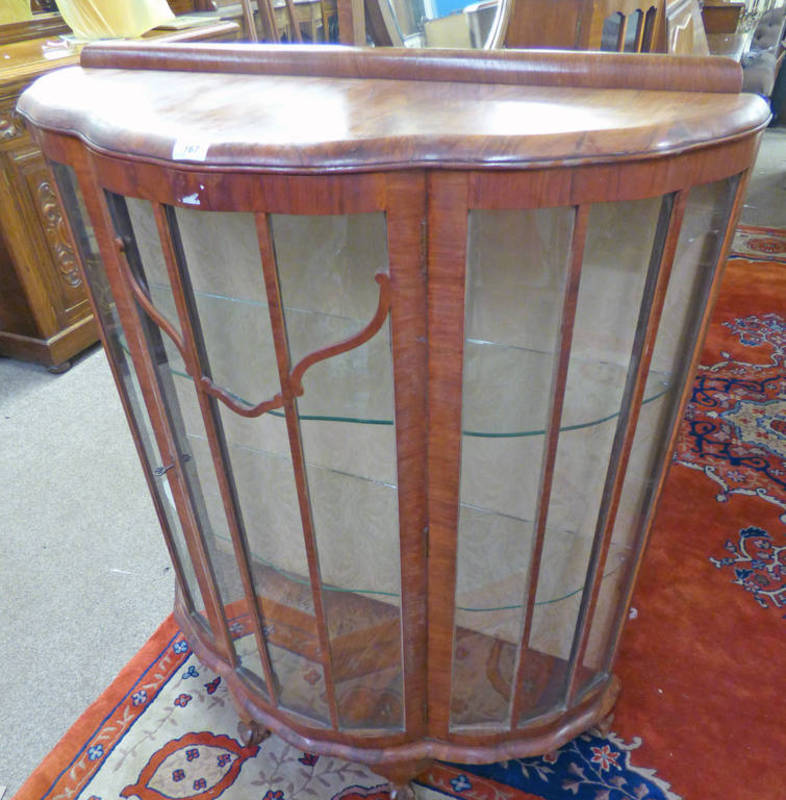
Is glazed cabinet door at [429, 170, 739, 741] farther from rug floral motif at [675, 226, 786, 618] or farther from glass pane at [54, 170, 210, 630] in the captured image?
rug floral motif at [675, 226, 786, 618]

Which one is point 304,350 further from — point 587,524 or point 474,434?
point 587,524

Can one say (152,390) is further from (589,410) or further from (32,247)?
(32,247)

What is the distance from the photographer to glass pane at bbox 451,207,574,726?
47cm

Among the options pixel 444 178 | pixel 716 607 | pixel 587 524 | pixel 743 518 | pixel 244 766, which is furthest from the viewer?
pixel 743 518

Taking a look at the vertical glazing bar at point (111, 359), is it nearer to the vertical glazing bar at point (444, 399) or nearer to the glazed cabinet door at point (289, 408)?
the glazed cabinet door at point (289, 408)

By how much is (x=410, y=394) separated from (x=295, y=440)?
0.35ft

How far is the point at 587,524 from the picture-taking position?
26.0 inches

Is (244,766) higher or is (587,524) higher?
(587,524)

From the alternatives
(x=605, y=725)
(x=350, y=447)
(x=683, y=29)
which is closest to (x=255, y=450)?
(x=350, y=447)

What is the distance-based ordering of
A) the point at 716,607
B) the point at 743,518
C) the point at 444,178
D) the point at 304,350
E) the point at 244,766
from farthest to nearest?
1. the point at 743,518
2. the point at 716,607
3. the point at 244,766
4. the point at 304,350
5. the point at 444,178

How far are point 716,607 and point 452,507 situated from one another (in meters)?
0.71

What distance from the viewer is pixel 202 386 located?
55 cm

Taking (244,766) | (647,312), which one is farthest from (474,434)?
(244,766)

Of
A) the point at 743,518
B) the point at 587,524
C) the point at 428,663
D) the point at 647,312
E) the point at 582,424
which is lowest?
the point at 743,518
